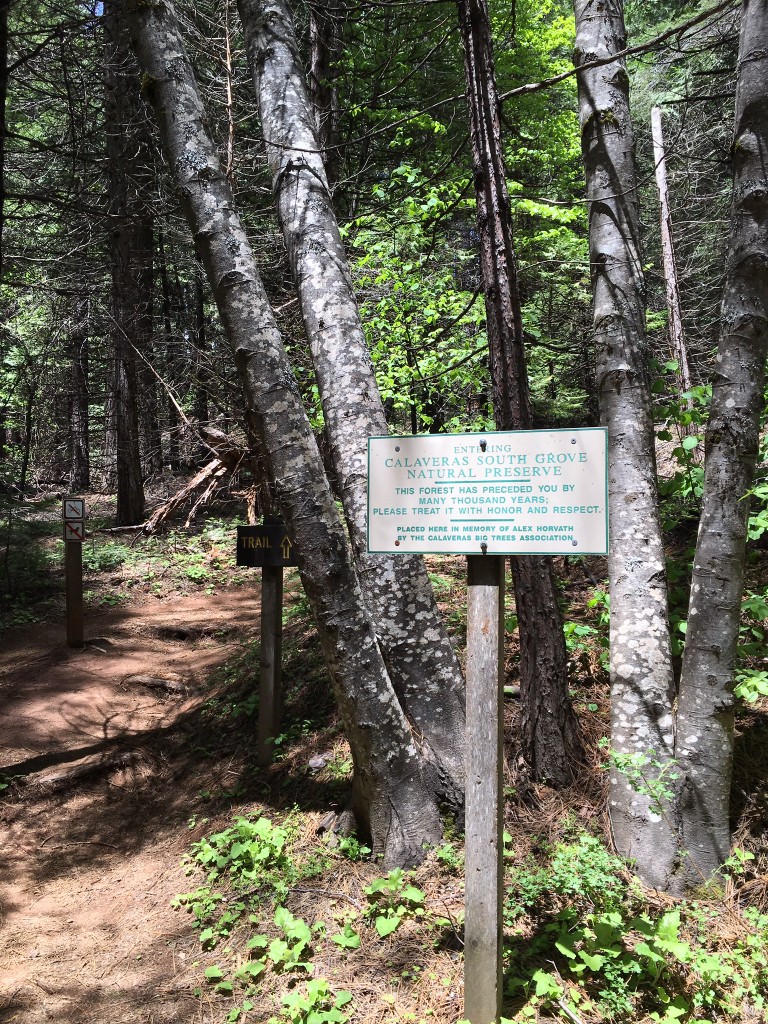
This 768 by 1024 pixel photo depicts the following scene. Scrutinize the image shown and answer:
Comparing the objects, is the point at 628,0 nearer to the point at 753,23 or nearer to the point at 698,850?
the point at 753,23

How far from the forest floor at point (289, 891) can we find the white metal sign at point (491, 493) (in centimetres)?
171

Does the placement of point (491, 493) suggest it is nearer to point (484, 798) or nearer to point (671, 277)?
point (484, 798)

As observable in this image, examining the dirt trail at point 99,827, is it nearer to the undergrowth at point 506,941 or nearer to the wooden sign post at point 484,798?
the undergrowth at point 506,941

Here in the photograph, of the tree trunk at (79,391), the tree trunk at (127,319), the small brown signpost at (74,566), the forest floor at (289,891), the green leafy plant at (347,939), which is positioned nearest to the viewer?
the forest floor at (289,891)

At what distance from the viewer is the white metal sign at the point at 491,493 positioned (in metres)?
2.55

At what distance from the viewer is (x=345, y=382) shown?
4281 millimetres

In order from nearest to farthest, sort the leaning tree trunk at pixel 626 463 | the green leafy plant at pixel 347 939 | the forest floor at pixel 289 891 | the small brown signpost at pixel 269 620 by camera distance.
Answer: the forest floor at pixel 289 891
the green leafy plant at pixel 347 939
the leaning tree trunk at pixel 626 463
the small brown signpost at pixel 269 620

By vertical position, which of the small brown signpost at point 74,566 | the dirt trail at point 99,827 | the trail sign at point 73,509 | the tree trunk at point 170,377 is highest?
the tree trunk at point 170,377

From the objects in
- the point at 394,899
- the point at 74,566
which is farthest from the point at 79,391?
the point at 394,899

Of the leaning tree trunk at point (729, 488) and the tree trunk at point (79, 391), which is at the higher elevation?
the tree trunk at point (79, 391)

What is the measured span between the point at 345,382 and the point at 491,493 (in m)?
1.92

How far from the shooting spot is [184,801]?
4988 millimetres

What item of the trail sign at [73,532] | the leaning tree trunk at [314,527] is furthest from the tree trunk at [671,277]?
the trail sign at [73,532]

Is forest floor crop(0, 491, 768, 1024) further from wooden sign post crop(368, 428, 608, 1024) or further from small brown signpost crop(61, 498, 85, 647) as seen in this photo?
small brown signpost crop(61, 498, 85, 647)
